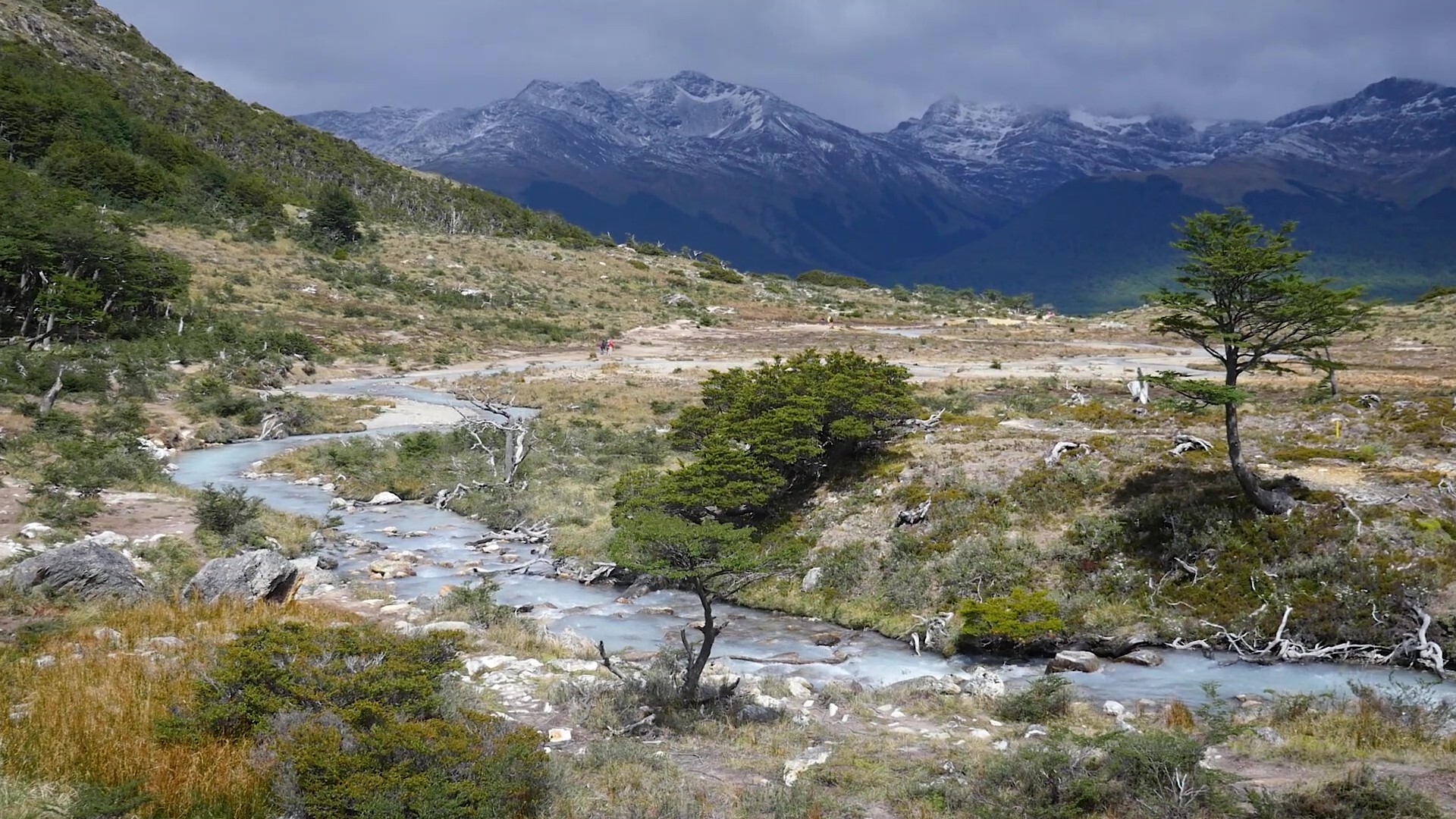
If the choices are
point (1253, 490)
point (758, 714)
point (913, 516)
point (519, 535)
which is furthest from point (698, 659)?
point (519, 535)

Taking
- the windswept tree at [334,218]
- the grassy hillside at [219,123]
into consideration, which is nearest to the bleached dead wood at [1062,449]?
the windswept tree at [334,218]

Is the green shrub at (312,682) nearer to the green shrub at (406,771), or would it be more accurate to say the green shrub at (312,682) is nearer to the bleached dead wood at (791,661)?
the green shrub at (406,771)

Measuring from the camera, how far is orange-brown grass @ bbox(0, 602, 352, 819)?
646 cm

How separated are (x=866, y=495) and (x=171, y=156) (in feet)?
270

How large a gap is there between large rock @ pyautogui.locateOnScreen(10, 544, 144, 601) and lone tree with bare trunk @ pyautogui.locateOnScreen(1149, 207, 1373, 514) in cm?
1826

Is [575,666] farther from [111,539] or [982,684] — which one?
[111,539]

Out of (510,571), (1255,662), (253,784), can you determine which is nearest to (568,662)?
(253,784)

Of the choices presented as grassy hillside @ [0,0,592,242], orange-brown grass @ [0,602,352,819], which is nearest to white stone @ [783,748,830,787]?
orange-brown grass @ [0,602,352,819]

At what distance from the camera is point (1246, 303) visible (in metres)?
Answer: 14.7

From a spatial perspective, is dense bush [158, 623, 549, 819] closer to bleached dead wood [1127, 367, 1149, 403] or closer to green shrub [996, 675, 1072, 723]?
green shrub [996, 675, 1072, 723]

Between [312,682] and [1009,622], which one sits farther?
[1009,622]

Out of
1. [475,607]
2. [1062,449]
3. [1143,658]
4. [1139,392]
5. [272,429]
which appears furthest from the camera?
[272,429]

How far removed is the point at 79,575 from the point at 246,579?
2.25m

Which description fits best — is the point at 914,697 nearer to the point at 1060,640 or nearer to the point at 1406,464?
the point at 1060,640
